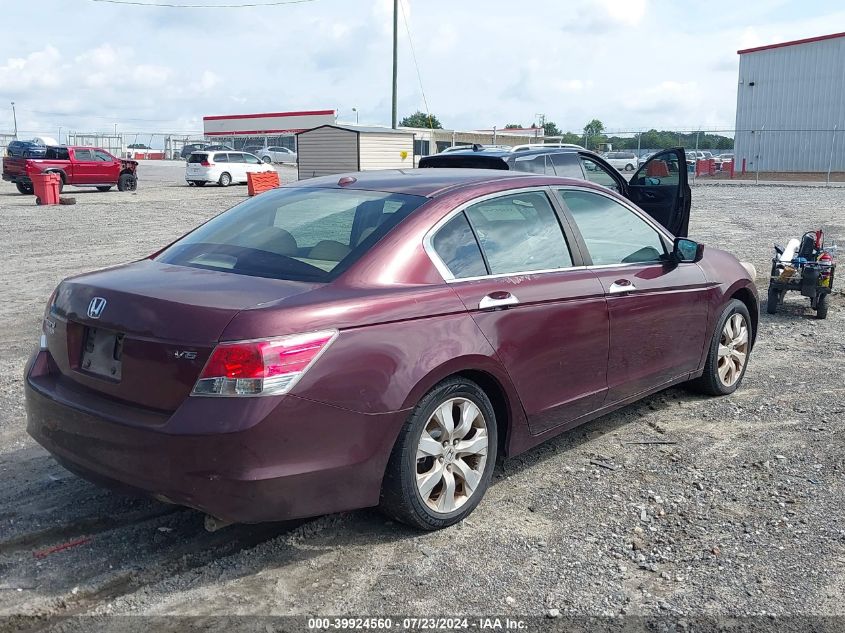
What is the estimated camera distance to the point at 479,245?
424 cm

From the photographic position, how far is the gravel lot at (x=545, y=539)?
337cm

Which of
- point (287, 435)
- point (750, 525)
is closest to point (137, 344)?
point (287, 435)

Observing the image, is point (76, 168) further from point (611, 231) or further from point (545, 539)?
point (545, 539)

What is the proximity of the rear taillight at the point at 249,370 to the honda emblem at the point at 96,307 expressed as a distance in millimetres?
631

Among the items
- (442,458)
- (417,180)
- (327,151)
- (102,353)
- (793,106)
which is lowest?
(442,458)

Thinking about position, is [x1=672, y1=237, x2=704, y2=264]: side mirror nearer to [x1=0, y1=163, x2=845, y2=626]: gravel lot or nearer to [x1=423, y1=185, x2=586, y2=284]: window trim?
[x1=423, y1=185, x2=586, y2=284]: window trim

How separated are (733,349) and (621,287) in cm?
167

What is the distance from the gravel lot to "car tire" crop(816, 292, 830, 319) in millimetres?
2797

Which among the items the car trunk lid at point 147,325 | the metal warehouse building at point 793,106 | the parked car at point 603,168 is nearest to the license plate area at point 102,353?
the car trunk lid at point 147,325

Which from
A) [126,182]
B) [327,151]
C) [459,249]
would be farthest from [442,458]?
[126,182]

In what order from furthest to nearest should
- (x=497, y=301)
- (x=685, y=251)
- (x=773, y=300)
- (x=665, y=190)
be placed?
(x=665, y=190) → (x=773, y=300) → (x=685, y=251) → (x=497, y=301)

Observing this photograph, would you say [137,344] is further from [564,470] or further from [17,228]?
[17,228]

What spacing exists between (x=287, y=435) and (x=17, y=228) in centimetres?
1652

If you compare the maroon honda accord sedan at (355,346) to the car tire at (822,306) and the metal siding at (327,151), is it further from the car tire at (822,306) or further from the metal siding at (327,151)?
the metal siding at (327,151)
